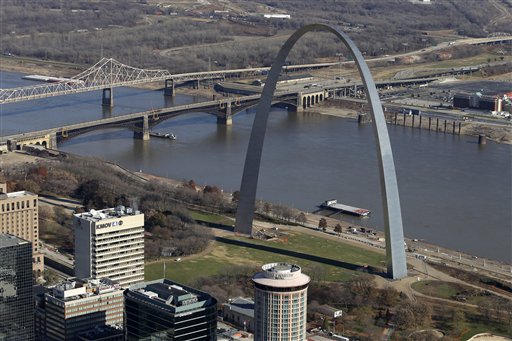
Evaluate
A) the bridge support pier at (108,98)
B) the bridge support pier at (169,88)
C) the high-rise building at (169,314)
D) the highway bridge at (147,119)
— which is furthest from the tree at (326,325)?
the bridge support pier at (169,88)

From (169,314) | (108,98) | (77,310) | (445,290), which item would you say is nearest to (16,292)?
(77,310)

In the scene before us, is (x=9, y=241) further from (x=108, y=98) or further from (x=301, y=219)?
(x=108, y=98)

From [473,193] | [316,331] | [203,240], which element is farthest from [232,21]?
[316,331]

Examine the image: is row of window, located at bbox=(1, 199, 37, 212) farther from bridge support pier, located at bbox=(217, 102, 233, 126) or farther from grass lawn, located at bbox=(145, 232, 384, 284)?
bridge support pier, located at bbox=(217, 102, 233, 126)

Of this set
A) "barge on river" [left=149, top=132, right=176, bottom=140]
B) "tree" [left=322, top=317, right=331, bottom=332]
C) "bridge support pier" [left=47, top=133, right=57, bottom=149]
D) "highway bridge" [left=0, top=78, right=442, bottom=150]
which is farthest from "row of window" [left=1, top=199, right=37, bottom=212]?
"barge on river" [left=149, top=132, right=176, bottom=140]

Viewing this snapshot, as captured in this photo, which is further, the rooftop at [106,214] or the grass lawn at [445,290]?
the grass lawn at [445,290]

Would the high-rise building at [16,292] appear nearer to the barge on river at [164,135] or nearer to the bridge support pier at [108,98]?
the barge on river at [164,135]
